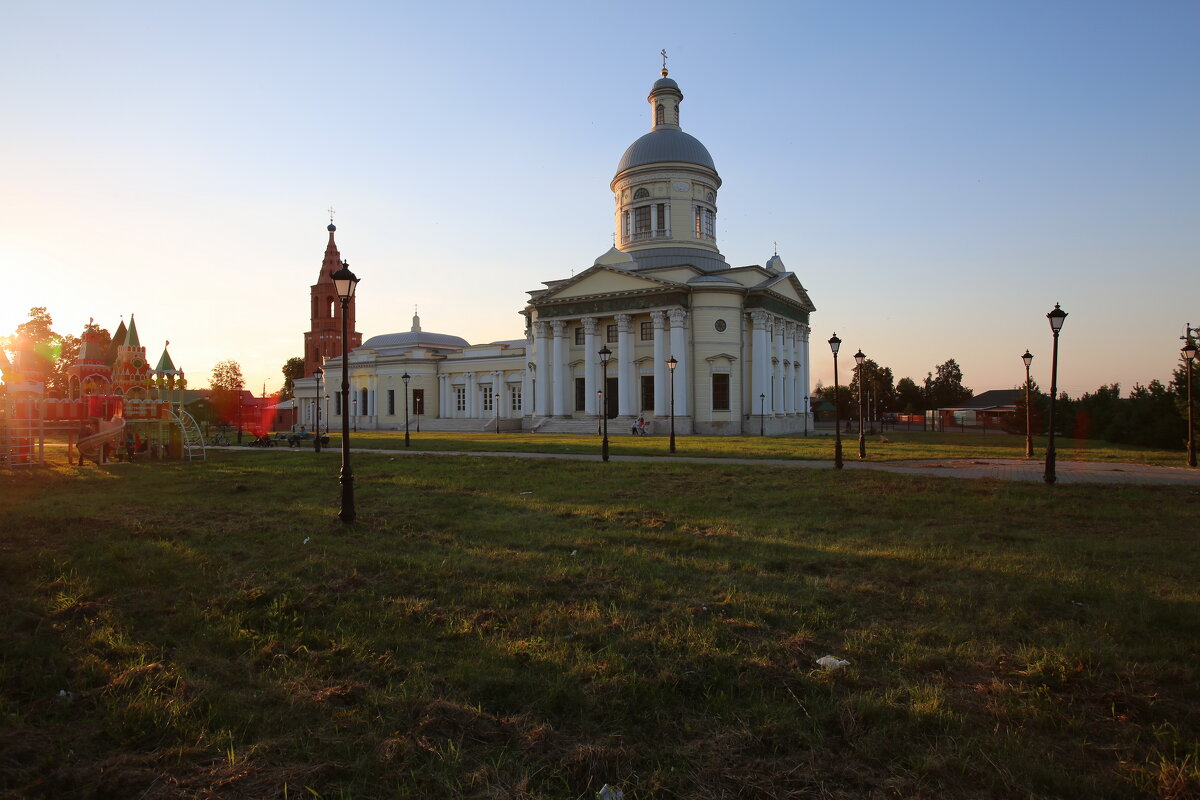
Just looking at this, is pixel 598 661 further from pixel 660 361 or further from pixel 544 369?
pixel 544 369


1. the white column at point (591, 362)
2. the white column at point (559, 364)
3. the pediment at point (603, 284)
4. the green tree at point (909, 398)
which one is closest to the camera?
the pediment at point (603, 284)

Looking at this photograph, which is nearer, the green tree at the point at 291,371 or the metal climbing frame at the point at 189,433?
the metal climbing frame at the point at 189,433

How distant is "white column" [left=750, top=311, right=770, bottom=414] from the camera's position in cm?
4741

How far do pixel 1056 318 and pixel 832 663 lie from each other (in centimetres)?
1496

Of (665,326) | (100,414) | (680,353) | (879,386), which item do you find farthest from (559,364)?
(879,386)

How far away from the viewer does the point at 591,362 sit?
49.2 metres

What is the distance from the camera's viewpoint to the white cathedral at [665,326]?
152 ft

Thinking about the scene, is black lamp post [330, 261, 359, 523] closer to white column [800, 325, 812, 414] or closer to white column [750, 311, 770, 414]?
white column [750, 311, 770, 414]

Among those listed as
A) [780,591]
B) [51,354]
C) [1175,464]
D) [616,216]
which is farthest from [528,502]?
[616,216]

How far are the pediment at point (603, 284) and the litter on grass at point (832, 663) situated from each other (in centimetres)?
4172

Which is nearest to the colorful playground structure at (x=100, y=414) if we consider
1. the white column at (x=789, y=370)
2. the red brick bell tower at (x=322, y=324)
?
the white column at (x=789, y=370)

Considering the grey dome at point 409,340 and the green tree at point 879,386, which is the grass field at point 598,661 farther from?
the green tree at point 879,386

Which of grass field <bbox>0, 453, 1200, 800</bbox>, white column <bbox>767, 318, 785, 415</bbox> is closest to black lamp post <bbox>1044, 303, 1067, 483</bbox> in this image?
grass field <bbox>0, 453, 1200, 800</bbox>

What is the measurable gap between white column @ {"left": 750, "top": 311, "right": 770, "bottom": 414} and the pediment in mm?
6746
